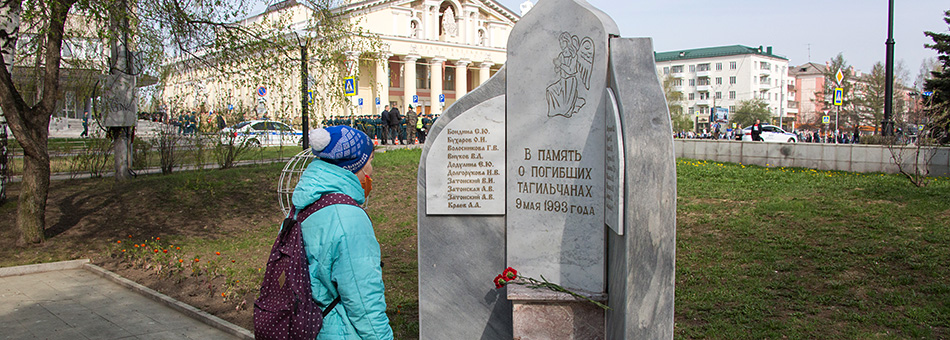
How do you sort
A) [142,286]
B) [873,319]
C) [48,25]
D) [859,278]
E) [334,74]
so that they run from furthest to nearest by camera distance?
[334,74]
[48,25]
[142,286]
[859,278]
[873,319]

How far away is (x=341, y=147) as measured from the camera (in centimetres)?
274

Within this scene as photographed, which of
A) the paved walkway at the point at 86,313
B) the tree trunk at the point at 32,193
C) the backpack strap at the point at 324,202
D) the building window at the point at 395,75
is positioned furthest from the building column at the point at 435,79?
the backpack strap at the point at 324,202

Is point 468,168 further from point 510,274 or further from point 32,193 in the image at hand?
point 32,193

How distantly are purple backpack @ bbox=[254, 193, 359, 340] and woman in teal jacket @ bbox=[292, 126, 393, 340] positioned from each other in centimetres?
6

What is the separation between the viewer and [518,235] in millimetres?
4379

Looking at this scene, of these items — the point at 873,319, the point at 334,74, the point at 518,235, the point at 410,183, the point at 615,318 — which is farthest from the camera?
the point at 410,183

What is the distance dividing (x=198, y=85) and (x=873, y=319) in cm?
1167

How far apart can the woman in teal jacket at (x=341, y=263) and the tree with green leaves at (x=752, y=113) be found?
271ft

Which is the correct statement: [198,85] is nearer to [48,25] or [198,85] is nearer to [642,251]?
[48,25]

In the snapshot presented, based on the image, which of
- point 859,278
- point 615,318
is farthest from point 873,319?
point 615,318

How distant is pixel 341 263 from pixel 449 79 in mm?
62377

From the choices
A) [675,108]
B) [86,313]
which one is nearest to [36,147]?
[86,313]

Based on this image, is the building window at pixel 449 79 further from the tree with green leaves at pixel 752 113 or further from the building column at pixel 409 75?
the tree with green leaves at pixel 752 113

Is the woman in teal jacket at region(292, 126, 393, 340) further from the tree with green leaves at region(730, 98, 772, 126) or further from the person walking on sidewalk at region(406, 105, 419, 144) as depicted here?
the tree with green leaves at region(730, 98, 772, 126)
